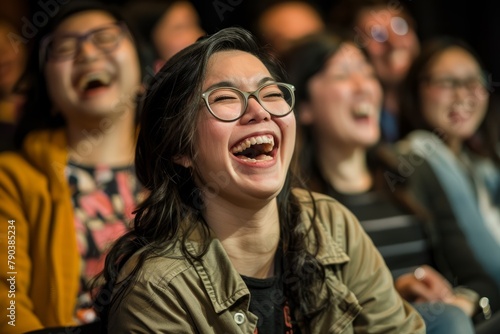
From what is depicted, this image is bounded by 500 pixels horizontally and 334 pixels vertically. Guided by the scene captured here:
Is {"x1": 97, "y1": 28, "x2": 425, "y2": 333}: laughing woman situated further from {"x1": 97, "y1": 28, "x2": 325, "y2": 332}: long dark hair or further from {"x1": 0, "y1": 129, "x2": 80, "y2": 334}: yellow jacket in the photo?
{"x1": 0, "y1": 129, "x2": 80, "y2": 334}: yellow jacket

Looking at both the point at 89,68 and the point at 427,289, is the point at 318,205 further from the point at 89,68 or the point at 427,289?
the point at 89,68

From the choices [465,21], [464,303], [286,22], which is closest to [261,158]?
[464,303]

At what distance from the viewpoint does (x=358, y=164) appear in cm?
229

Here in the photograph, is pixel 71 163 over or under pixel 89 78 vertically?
under

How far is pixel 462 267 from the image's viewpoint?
85.7 inches

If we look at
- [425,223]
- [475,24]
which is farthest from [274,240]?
[475,24]

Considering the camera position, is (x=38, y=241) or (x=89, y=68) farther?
(x=89, y=68)

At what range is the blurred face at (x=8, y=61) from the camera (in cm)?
216

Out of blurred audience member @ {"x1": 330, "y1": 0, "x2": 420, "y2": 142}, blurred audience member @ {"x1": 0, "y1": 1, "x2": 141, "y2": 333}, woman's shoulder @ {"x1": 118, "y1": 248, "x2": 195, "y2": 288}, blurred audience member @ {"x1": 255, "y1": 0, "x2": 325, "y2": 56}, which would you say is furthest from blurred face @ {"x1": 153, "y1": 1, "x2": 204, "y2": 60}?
woman's shoulder @ {"x1": 118, "y1": 248, "x2": 195, "y2": 288}

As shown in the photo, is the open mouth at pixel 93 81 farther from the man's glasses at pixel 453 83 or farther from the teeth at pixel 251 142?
the man's glasses at pixel 453 83

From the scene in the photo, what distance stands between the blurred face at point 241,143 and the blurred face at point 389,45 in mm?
1678

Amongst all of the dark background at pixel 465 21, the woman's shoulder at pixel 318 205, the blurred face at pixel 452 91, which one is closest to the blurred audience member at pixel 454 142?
the blurred face at pixel 452 91

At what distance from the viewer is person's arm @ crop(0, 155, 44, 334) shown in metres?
1.61

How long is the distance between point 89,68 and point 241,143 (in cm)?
76
